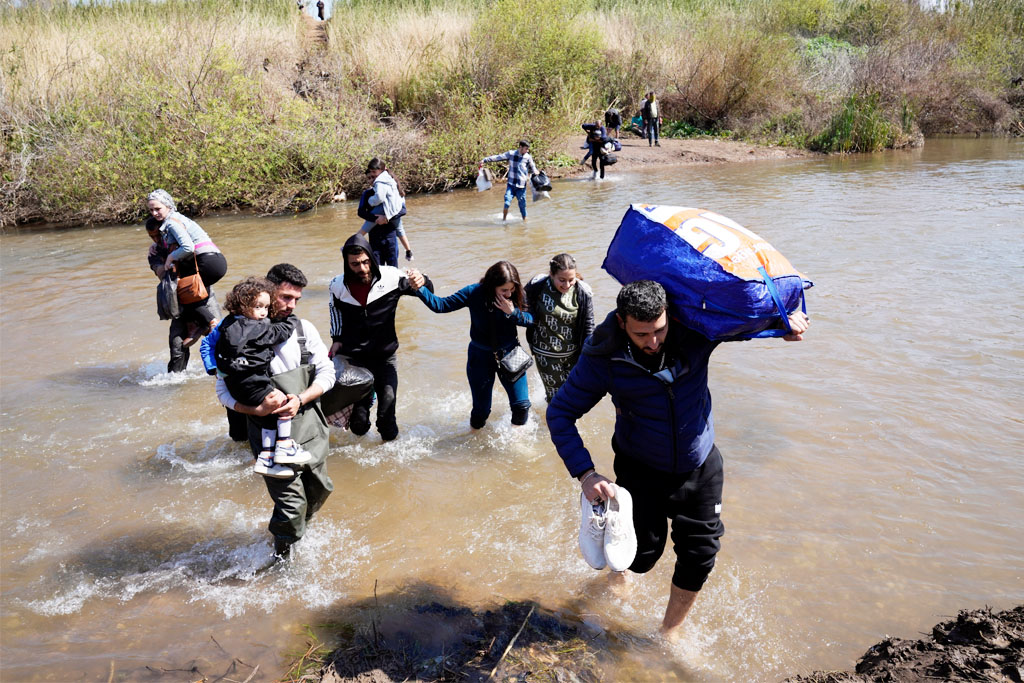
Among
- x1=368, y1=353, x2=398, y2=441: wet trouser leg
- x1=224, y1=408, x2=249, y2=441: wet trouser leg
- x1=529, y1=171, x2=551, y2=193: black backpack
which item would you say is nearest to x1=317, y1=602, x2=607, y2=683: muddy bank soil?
x1=368, y1=353, x2=398, y2=441: wet trouser leg

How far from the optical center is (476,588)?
3943 millimetres

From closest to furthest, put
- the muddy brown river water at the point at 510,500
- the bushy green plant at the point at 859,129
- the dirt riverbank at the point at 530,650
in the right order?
the dirt riverbank at the point at 530,650 < the muddy brown river water at the point at 510,500 < the bushy green plant at the point at 859,129

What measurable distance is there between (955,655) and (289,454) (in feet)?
10.4

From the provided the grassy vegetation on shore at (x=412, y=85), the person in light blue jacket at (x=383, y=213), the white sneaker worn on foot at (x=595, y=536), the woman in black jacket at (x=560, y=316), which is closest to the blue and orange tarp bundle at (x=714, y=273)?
the white sneaker worn on foot at (x=595, y=536)

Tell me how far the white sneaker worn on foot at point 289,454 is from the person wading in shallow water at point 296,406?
0.17 ft

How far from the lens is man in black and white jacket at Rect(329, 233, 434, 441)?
15.8 ft

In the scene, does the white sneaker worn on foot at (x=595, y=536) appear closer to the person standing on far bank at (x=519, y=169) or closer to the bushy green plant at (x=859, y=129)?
the person standing on far bank at (x=519, y=169)

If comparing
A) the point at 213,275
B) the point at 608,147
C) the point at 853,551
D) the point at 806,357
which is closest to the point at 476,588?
the point at 853,551

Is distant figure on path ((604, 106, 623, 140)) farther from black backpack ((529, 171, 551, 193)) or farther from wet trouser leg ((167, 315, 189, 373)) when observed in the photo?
wet trouser leg ((167, 315, 189, 373))

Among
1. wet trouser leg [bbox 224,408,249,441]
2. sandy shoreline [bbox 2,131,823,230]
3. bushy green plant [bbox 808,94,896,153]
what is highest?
bushy green plant [bbox 808,94,896,153]

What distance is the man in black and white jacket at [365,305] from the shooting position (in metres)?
4.80

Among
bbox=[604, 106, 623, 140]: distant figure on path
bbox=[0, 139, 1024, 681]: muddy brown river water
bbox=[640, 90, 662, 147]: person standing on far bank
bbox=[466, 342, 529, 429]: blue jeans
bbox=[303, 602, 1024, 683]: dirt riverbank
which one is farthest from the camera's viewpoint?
bbox=[604, 106, 623, 140]: distant figure on path

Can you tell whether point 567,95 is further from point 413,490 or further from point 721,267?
point 721,267

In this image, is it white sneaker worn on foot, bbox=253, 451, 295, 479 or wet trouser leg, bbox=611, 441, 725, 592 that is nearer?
wet trouser leg, bbox=611, 441, 725, 592
